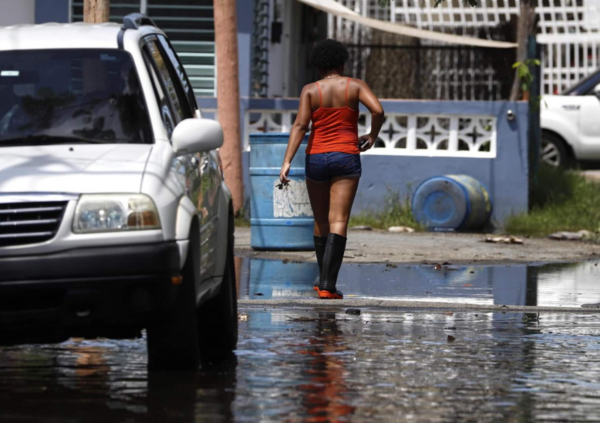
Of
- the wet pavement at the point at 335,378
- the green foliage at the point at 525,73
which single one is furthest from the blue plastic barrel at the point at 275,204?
the wet pavement at the point at 335,378

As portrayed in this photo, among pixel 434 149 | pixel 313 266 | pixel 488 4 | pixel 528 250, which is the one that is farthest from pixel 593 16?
pixel 313 266

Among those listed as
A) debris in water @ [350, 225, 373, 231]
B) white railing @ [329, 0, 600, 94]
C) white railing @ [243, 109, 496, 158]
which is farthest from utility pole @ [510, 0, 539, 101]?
white railing @ [329, 0, 600, 94]

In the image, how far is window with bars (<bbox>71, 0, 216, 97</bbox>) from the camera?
18609mm

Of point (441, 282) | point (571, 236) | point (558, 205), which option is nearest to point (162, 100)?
point (441, 282)

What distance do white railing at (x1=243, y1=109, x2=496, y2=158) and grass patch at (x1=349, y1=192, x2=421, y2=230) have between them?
607 millimetres

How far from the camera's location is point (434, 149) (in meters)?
17.5

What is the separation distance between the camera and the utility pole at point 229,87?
16344mm

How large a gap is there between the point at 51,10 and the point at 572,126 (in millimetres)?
8273

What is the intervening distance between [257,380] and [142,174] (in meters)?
1.16

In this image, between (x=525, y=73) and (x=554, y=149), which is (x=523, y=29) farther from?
(x=554, y=149)

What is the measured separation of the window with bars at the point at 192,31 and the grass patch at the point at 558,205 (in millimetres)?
4596

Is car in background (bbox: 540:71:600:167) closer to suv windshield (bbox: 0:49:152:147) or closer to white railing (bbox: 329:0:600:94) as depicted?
white railing (bbox: 329:0:600:94)

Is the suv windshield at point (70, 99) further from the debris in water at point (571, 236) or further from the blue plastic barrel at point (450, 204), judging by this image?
the debris in water at point (571, 236)

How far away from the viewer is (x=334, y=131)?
9.91 m
